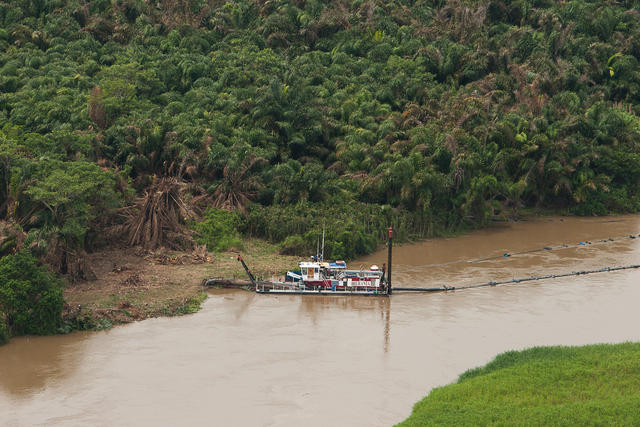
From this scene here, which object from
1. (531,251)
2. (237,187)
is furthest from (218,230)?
(531,251)

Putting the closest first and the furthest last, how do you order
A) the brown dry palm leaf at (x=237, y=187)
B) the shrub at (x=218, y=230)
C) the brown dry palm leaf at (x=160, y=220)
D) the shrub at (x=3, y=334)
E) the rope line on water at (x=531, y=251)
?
the shrub at (x=3, y=334), the brown dry palm leaf at (x=160, y=220), the shrub at (x=218, y=230), the rope line on water at (x=531, y=251), the brown dry palm leaf at (x=237, y=187)

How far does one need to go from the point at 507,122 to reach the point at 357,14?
1912 centimetres

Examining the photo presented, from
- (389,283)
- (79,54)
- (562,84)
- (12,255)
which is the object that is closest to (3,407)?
(12,255)

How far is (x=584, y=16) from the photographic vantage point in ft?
194

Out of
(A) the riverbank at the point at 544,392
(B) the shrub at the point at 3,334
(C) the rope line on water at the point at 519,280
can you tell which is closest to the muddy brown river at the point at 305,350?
(B) the shrub at the point at 3,334

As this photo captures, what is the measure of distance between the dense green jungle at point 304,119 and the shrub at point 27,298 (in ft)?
7.87

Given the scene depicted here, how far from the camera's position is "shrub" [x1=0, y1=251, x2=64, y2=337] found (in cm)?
2245

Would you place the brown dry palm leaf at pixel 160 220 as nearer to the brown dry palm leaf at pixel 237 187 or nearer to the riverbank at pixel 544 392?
the brown dry palm leaf at pixel 237 187

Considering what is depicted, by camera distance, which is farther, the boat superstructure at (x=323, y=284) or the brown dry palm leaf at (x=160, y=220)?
the brown dry palm leaf at (x=160, y=220)

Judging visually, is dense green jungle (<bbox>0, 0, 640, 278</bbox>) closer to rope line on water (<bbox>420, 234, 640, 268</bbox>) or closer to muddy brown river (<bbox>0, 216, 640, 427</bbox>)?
rope line on water (<bbox>420, 234, 640, 268</bbox>)

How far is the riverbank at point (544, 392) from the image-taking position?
17016 millimetres

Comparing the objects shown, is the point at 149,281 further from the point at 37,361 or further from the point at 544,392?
the point at 544,392

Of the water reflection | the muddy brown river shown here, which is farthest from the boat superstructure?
the water reflection

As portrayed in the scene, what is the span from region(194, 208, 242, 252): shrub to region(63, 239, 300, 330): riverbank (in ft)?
1.67
